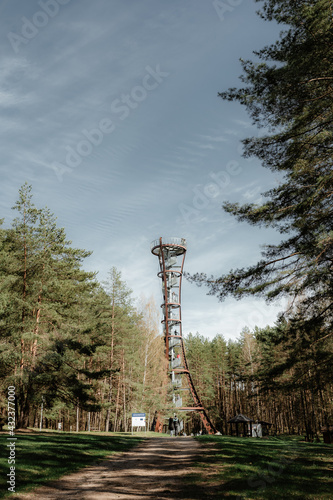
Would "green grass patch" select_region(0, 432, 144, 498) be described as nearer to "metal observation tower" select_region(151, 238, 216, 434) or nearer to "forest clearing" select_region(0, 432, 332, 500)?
"forest clearing" select_region(0, 432, 332, 500)

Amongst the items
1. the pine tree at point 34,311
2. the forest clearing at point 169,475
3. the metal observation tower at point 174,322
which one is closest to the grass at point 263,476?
the forest clearing at point 169,475

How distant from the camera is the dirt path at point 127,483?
6.57 meters

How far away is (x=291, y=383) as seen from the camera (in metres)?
11.4

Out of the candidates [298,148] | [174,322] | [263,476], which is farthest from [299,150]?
[174,322]

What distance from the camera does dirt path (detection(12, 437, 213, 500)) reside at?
21.6 feet

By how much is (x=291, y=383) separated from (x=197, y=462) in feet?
12.9

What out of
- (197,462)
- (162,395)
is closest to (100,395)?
(162,395)

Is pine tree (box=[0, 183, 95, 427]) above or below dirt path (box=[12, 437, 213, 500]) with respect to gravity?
above

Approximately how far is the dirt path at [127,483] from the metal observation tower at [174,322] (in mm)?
24290

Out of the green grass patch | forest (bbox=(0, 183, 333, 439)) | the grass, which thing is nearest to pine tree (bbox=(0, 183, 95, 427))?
forest (bbox=(0, 183, 333, 439))

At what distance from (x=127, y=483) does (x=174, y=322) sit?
3094cm

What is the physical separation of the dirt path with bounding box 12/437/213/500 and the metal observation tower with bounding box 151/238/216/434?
956 inches

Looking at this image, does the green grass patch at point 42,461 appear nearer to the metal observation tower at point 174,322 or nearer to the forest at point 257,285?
the forest at point 257,285

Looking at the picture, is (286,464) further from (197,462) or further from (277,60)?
(277,60)
